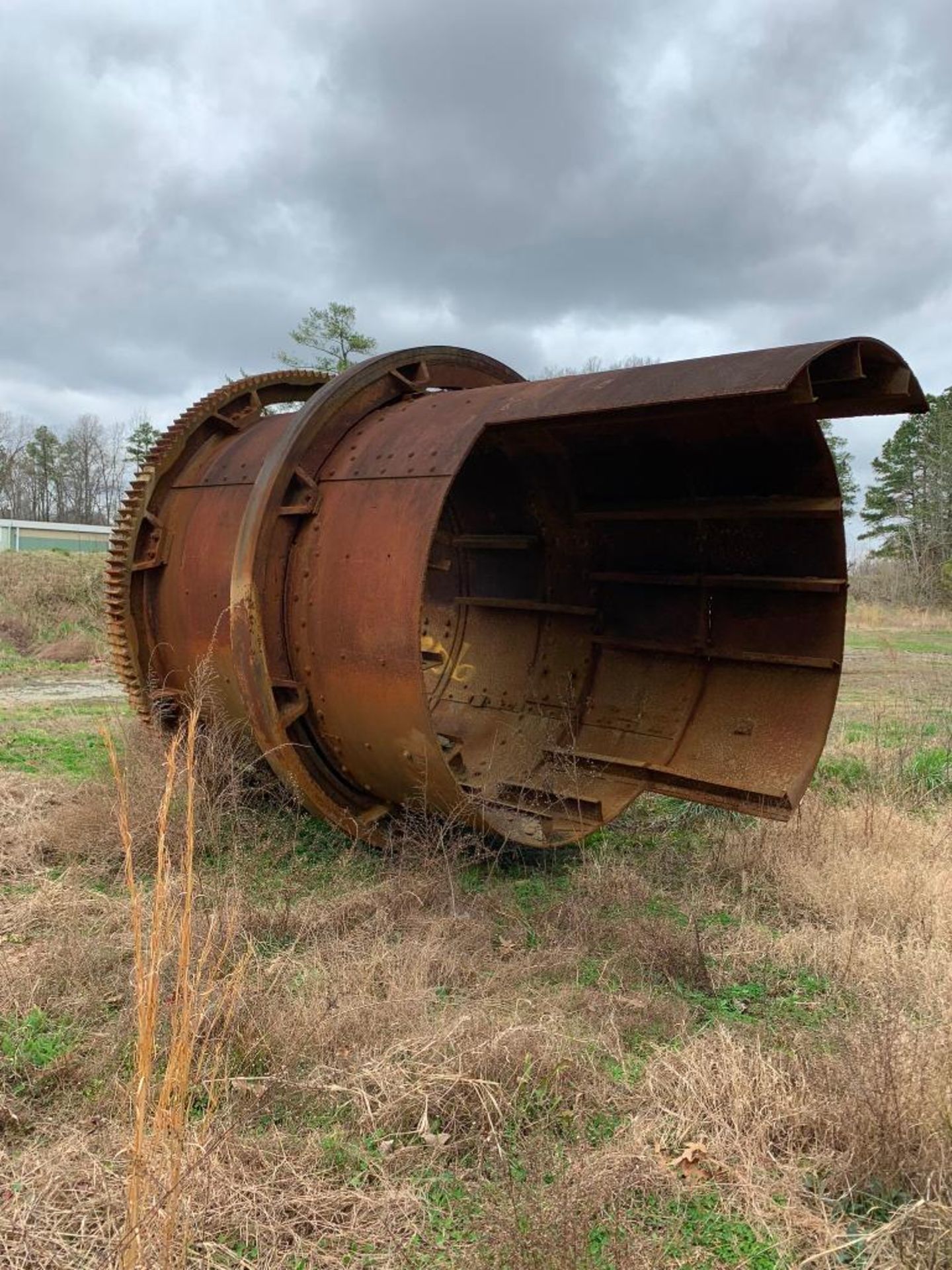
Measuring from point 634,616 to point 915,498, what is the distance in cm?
4525

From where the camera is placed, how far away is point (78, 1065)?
3.12 metres

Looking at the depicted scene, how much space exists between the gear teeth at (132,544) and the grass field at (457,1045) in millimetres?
462

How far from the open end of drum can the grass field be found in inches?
22.0

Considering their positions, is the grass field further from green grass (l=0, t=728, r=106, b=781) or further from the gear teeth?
green grass (l=0, t=728, r=106, b=781)

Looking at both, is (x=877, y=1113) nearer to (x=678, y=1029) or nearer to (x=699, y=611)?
(x=678, y=1029)

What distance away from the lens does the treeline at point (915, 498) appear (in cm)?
3809

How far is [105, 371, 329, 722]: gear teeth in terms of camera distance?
19.0 feet

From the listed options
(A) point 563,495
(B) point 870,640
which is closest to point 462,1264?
(A) point 563,495

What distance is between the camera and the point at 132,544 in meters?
5.82

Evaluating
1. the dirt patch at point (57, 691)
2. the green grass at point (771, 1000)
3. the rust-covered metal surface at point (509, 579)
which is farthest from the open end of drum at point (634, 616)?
the dirt patch at point (57, 691)

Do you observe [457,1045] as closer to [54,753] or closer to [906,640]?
[54,753]

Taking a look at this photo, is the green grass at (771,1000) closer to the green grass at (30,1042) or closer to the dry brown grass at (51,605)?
the green grass at (30,1042)

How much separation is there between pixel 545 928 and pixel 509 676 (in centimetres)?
265

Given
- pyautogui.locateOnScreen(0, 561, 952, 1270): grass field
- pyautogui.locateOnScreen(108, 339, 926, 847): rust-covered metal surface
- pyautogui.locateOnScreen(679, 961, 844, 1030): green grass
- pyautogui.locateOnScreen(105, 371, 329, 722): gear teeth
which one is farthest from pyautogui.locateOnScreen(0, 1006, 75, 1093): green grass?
pyautogui.locateOnScreen(105, 371, 329, 722): gear teeth
